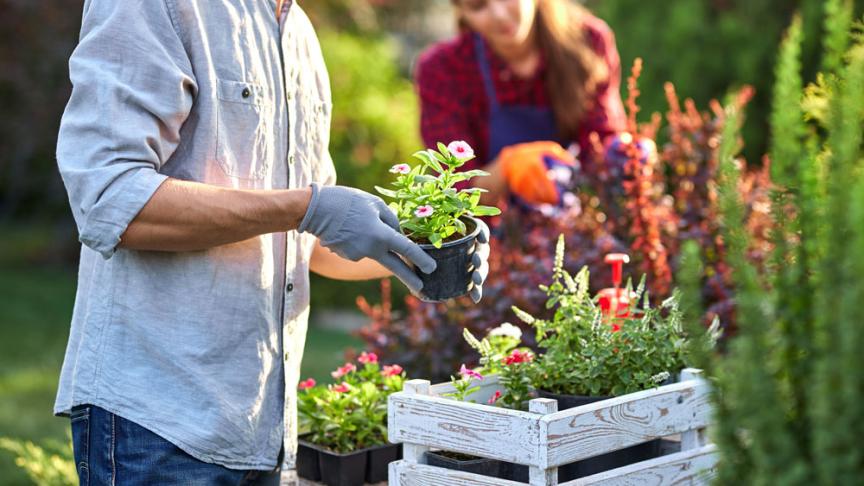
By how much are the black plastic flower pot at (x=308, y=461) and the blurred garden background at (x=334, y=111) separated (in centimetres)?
221

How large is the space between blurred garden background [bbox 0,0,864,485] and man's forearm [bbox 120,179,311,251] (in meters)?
2.83

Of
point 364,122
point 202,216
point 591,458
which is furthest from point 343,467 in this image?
point 364,122

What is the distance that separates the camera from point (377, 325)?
3.51m

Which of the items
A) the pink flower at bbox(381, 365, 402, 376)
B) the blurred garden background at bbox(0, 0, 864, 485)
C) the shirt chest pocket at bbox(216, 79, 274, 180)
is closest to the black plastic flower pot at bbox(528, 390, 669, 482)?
the pink flower at bbox(381, 365, 402, 376)

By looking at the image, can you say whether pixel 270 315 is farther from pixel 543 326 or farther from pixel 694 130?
pixel 694 130

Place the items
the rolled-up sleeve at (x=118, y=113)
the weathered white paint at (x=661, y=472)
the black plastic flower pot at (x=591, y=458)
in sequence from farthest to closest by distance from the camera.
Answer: the black plastic flower pot at (x=591, y=458) < the weathered white paint at (x=661, y=472) < the rolled-up sleeve at (x=118, y=113)

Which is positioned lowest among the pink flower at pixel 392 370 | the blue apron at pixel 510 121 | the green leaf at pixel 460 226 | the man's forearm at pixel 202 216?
the pink flower at pixel 392 370

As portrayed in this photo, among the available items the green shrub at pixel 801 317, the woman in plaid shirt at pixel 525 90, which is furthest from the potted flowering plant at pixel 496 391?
the woman in plaid shirt at pixel 525 90

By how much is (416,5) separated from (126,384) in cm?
1210

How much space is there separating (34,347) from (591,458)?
5.22 metres

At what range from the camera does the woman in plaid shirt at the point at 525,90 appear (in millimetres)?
3584

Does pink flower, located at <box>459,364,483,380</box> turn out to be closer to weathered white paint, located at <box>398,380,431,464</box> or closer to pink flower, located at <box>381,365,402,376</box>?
weathered white paint, located at <box>398,380,431,464</box>

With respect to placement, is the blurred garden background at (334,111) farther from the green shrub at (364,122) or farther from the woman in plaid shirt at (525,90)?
the woman in plaid shirt at (525,90)

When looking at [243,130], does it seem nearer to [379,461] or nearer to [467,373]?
[467,373]
